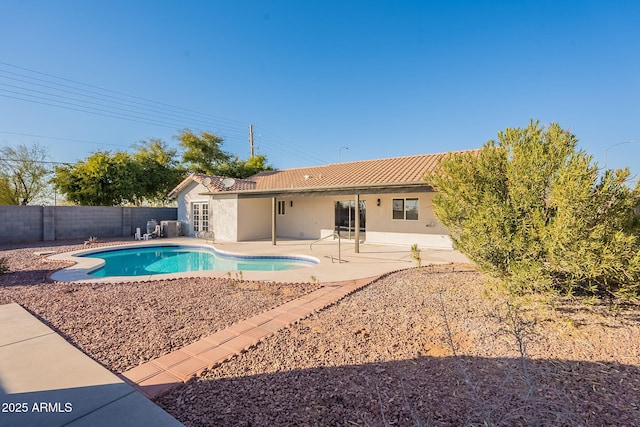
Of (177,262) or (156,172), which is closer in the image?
(177,262)

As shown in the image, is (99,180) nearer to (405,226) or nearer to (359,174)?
(359,174)

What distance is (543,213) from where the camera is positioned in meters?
4.97

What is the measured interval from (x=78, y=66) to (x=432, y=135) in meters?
22.4

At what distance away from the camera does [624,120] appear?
52.2 ft

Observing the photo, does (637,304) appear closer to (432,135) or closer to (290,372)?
(290,372)

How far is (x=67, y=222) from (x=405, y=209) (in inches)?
801

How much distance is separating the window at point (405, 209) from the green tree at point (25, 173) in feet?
86.4

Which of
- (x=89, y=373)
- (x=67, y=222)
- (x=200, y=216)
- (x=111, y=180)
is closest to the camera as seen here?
(x=89, y=373)

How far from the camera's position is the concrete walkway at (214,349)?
3.21 m

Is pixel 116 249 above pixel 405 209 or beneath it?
beneath

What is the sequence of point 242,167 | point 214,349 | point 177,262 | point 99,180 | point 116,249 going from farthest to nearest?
point 242,167, point 99,180, point 116,249, point 177,262, point 214,349

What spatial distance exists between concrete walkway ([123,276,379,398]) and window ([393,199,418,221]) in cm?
957

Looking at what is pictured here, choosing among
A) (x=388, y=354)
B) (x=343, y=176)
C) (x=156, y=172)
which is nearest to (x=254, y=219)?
(x=343, y=176)

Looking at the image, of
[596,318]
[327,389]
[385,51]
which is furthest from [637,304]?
[385,51]
